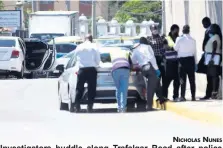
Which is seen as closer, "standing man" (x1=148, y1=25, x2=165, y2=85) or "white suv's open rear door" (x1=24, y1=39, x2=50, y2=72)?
"standing man" (x1=148, y1=25, x2=165, y2=85)

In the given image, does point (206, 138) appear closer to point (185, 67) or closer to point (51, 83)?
point (185, 67)

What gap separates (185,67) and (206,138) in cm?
625

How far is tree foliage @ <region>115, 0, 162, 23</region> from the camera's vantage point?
10956cm

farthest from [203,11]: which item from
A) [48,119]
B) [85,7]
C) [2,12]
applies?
[85,7]

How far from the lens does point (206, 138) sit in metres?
13.5

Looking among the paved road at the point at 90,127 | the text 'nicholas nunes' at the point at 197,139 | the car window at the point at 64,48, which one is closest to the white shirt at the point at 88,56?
the paved road at the point at 90,127

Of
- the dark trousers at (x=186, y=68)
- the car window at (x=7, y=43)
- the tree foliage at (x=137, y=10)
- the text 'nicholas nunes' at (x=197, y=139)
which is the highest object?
the tree foliage at (x=137, y=10)

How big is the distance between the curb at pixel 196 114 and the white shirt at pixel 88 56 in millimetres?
2116

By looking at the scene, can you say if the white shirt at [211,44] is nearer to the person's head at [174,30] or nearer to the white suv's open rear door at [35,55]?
the person's head at [174,30]

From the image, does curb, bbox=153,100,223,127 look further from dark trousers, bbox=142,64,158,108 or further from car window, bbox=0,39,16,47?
car window, bbox=0,39,16,47

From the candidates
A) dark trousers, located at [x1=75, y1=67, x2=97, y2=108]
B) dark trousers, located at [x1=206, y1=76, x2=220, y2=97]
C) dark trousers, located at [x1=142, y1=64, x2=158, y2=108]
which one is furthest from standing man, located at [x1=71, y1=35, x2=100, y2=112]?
dark trousers, located at [x1=206, y1=76, x2=220, y2=97]

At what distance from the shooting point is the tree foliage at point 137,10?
110m

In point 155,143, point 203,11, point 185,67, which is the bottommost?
point 155,143

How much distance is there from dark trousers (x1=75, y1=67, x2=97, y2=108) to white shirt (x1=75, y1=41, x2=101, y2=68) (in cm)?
12
